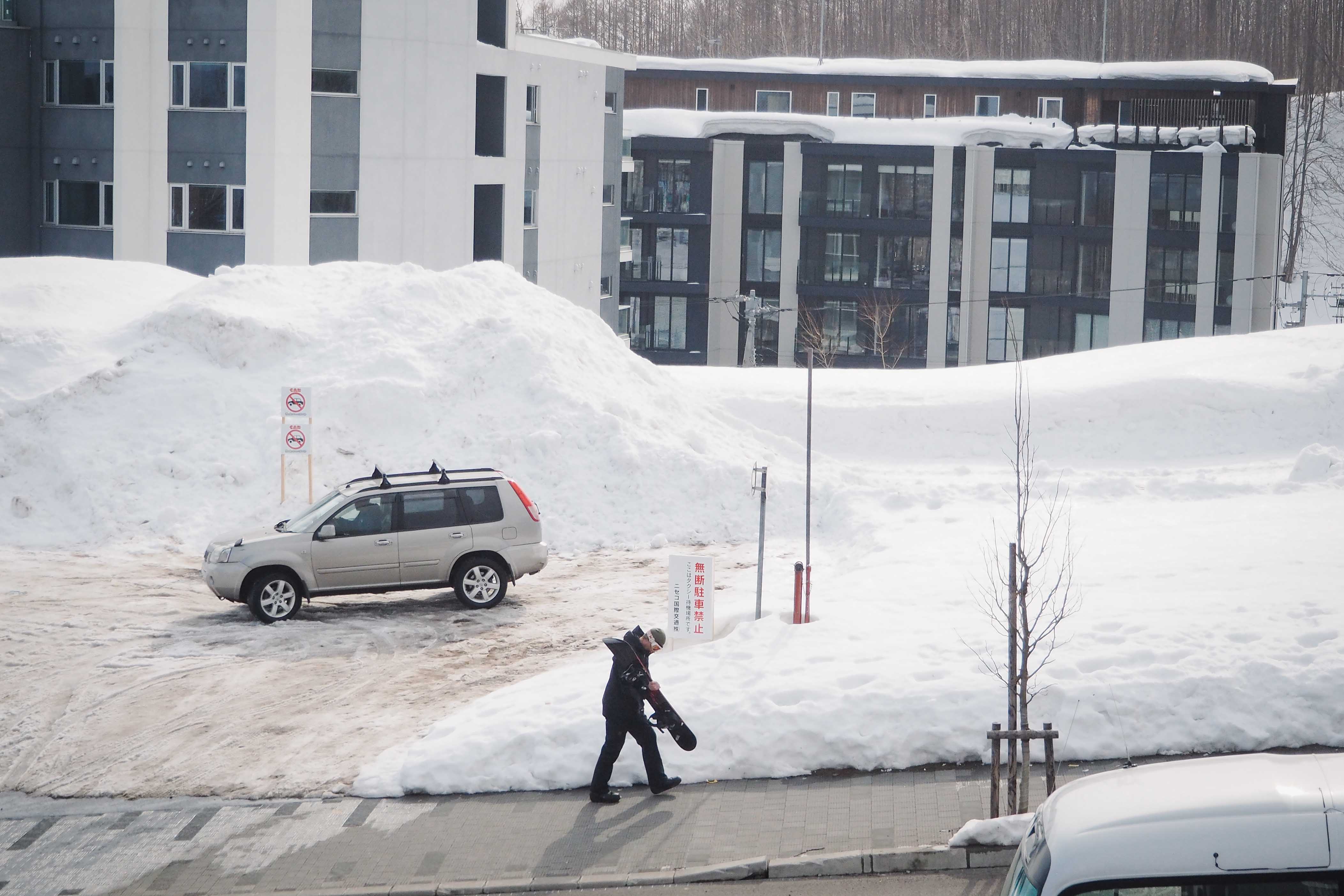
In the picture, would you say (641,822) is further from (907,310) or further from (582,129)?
(907,310)

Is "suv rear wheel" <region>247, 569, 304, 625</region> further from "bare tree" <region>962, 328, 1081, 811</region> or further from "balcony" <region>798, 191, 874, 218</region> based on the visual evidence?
"balcony" <region>798, 191, 874, 218</region>

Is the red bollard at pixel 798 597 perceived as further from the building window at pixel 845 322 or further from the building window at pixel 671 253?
the building window at pixel 671 253

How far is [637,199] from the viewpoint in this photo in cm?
6669

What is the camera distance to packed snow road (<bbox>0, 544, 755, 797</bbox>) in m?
12.5

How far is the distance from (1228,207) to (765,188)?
19.8 metres

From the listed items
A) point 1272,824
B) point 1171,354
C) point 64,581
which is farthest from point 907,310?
point 1272,824

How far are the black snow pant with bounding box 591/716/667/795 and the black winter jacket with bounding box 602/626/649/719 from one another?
0.15ft

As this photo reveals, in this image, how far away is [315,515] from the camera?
17438mm

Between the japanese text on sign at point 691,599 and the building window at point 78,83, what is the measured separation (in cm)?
3358

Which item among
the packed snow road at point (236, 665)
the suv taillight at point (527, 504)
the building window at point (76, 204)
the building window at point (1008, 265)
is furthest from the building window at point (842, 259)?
the suv taillight at point (527, 504)

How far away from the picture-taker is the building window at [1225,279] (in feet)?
197

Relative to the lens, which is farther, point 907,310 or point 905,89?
point 905,89

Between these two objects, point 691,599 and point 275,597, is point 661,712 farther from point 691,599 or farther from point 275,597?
point 275,597

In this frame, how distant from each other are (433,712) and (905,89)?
61.7 metres
